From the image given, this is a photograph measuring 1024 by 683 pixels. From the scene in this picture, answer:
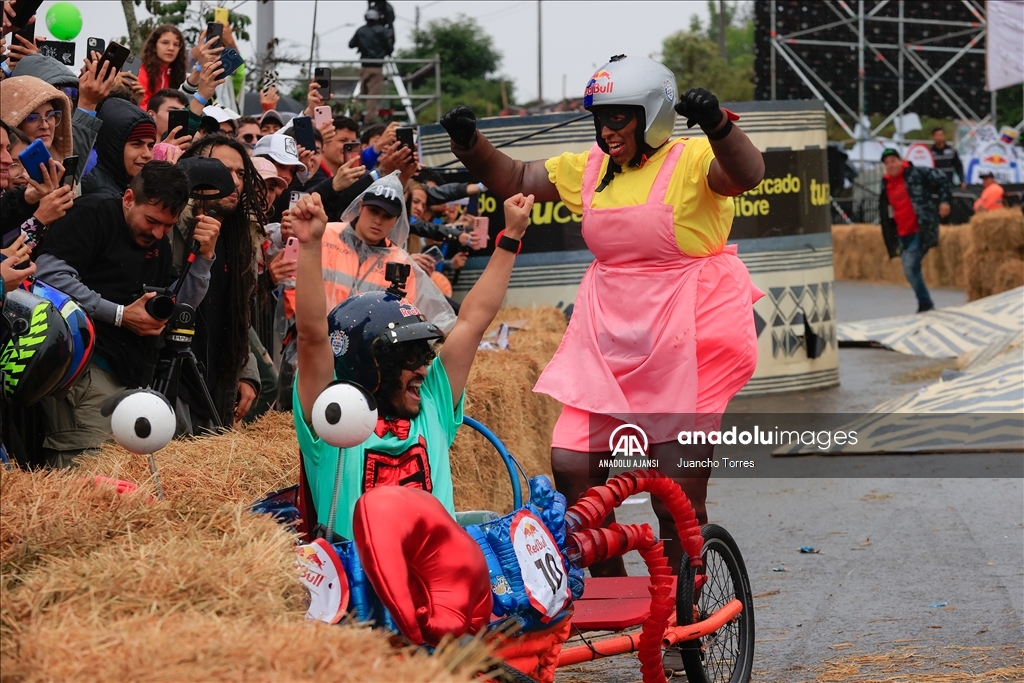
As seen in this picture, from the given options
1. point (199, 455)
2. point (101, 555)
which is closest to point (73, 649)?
point (101, 555)

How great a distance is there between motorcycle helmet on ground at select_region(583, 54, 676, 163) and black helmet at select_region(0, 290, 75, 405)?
6.89ft

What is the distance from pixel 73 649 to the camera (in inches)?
90.0

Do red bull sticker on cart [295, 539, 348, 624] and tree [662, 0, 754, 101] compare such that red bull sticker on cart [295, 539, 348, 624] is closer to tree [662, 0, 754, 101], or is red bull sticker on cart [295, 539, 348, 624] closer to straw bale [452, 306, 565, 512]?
straw bale [452, 306, 565, 512]

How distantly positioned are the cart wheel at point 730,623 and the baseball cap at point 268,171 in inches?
148

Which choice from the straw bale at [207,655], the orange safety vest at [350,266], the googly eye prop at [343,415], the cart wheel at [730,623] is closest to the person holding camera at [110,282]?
the orange safety vest at [350,266]

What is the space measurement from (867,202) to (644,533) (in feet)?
108

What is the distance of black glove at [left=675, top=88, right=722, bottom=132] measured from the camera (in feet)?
15.6

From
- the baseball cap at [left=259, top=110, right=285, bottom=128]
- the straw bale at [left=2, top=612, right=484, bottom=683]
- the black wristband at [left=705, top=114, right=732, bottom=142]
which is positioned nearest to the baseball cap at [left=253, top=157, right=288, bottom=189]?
the baseball cap at [left=259, top=110, right=285, bottom=128]

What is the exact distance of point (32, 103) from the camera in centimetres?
528

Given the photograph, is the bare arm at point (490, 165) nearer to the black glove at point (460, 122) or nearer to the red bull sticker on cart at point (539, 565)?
the black glove at point (460, 122)

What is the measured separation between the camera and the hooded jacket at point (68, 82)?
6047mm

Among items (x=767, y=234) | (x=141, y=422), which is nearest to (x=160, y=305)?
(x=141, y=422)

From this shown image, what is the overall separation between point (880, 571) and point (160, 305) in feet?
11.5

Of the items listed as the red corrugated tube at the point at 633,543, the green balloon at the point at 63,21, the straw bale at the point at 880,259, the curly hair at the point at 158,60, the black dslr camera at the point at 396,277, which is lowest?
the straw bale at the point at 880,259
